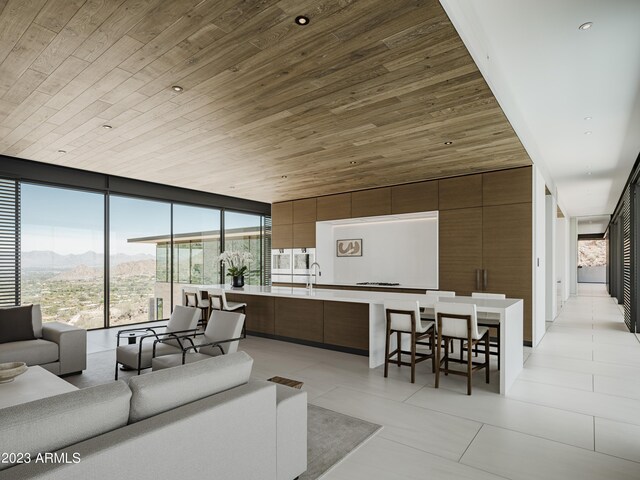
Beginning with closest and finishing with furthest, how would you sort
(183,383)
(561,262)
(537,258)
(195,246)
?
(183,383)
(537,258)
(195,246)
(561,262)

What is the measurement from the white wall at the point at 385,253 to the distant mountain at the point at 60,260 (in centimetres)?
434

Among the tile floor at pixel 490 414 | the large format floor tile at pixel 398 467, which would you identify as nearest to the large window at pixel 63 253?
the tile floor at pixel 490 414

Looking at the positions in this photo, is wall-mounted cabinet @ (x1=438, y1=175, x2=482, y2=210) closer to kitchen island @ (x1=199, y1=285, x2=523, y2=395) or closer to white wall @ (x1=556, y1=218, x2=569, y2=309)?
kitchen island @ (x1=199, y1=285, x2=523, y2=395)

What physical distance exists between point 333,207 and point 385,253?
1.54 metres

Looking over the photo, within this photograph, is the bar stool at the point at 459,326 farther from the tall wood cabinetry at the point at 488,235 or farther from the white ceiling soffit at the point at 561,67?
the tall wood cabinetry at the point at 488,235

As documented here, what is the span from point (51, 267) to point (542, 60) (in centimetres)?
762

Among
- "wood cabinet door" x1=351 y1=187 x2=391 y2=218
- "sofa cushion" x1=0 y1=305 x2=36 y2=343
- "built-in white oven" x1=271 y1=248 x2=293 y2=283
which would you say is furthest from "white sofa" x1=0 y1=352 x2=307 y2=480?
"built-in white oven" x1=271 y1=248 x2=293 y2=283

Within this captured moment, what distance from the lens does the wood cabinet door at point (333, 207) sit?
810cm

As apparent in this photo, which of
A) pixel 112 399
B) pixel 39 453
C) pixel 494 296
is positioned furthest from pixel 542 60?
pixel 39 453

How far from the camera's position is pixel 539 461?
8.19 ft

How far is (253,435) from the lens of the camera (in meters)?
1.88

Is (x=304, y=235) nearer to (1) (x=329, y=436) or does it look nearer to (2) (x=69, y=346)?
(2) (x=69, y=346)

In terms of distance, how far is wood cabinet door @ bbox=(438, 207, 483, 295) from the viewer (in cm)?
630

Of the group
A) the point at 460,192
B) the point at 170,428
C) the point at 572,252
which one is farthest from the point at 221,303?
the point at 572,252
